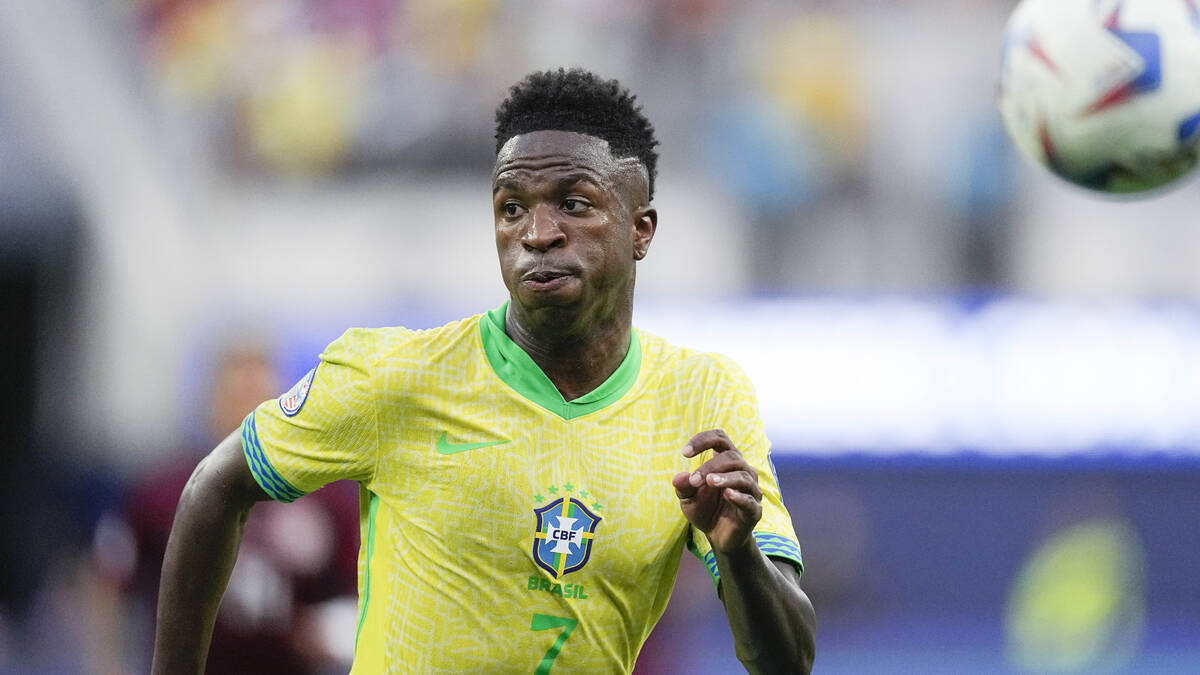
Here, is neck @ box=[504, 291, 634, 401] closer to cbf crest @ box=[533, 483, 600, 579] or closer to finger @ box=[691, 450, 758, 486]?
cbf crest @ box=[533, 483, 600, 579]

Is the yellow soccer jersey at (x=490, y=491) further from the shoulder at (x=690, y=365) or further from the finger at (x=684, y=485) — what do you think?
the finger at (x=684, y=485)

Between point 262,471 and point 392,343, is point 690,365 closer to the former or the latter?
point 392,343

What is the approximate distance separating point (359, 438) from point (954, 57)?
1218 cm

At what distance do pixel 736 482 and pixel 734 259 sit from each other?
37.5 feet

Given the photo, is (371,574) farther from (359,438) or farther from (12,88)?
(12,88)

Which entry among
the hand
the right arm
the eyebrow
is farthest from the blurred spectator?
the hand

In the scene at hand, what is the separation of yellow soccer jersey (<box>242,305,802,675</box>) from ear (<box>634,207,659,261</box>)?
0.33m

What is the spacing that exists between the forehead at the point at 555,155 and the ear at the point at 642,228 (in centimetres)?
16

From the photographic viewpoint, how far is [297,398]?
128 inches

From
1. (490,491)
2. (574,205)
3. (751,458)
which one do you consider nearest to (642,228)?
(574,205)

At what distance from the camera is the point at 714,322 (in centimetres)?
1354

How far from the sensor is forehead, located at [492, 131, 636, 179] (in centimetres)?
324

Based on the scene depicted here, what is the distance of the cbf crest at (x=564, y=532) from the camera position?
3156 millimetres

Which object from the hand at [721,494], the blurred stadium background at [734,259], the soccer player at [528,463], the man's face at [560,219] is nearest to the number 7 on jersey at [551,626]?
the soccer player at [528,463]
